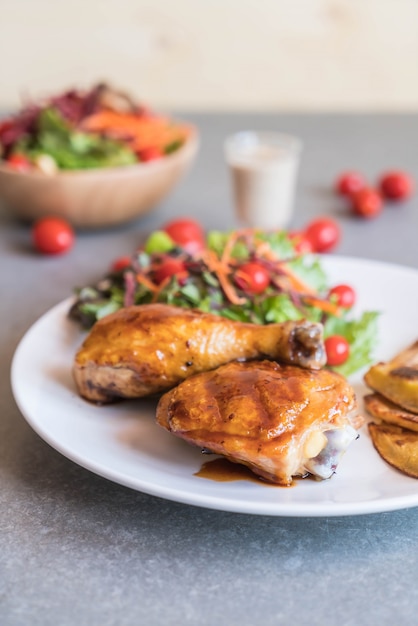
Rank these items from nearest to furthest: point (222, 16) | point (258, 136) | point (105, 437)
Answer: point (105, 437) → point (258, 136) → point (222, 16)

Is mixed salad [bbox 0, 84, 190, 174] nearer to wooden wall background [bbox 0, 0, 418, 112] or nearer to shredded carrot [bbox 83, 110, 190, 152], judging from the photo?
shredded carrot [bbox 83, 110, 190, 152]

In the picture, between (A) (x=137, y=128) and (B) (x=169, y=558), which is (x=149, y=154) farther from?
(B) (x=169, y=558)

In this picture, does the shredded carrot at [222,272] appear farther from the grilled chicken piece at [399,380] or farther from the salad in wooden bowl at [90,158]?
the salad in wooden bowl at [90,158]

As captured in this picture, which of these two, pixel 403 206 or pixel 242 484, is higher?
pixel 242 484

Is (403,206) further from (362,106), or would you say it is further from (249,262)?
(362,106)

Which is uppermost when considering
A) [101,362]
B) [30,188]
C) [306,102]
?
[101,362]

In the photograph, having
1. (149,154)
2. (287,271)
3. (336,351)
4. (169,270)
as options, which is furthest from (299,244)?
(149,154)

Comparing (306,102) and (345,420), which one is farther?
(306,102)

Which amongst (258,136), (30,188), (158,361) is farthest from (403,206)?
(158,361)
